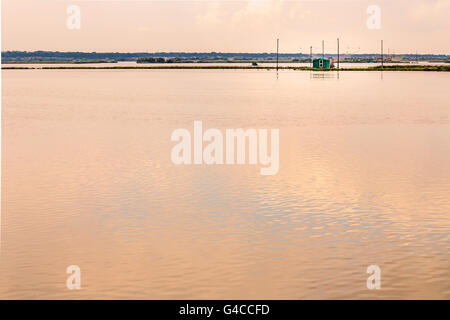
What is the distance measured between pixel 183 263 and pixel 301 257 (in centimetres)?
285

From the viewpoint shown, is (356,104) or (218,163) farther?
(356,104)

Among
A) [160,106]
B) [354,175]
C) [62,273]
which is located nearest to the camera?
[62,273]

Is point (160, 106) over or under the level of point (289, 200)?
over

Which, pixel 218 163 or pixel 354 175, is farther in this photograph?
pixel 218 163

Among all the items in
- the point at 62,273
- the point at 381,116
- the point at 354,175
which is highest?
the point at 381,116

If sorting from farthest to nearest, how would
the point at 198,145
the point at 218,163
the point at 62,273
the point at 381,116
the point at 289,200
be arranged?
the point at 381,116
the point at 198,145
the point at 218,163
the point at 289,200
the point at 62,273

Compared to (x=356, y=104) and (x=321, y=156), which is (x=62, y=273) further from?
(x=356, y=104)

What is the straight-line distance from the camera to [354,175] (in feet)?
91.8

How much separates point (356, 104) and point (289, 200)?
52.4 meters

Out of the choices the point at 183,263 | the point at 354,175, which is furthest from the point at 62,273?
the point at 354,175

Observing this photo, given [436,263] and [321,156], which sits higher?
[321,156]

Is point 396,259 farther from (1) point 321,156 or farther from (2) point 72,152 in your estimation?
(2) point 72,152

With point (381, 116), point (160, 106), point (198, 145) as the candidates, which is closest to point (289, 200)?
point (198, 145)

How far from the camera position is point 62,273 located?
15.4 metres
